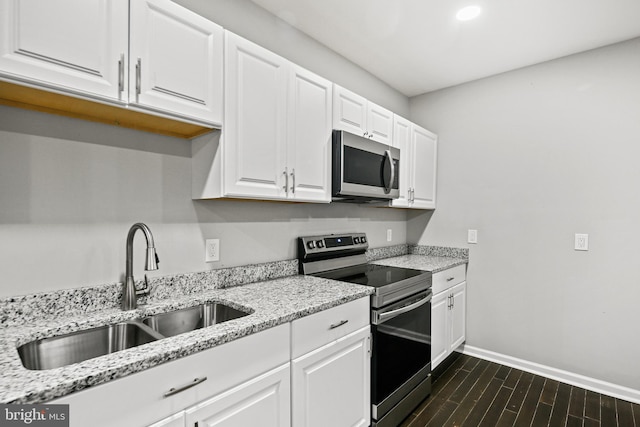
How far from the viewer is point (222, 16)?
1883 millimetres

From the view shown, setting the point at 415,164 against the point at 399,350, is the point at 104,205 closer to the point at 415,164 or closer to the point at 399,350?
the point at 399,350

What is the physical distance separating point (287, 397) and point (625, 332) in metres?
2.57

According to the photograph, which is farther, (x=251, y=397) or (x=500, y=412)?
(x=500, y=412)

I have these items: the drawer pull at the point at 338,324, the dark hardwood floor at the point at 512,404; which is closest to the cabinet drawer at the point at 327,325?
the drawer pull at the point at 338,324

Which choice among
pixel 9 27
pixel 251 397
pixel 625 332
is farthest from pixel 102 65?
pixel 625 332

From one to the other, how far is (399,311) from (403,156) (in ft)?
4.52

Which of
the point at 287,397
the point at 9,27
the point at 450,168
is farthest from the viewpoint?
the point at 450,168

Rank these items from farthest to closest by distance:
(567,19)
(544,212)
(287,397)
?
(544,212), (567,19), (287,397)

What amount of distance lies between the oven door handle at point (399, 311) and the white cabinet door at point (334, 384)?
Result: 89 millimetres

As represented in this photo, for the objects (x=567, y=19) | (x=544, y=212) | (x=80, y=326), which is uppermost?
(x=567, y=19)

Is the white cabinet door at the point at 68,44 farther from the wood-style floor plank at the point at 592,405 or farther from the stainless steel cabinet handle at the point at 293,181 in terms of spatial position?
the wood-style floor plank at the point at 592,405

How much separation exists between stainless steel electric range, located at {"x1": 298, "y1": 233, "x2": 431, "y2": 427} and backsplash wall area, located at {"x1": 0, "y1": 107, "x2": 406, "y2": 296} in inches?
25.5

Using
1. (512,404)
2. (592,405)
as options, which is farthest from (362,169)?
(592,405)

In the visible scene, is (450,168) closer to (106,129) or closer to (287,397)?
(287,397)
